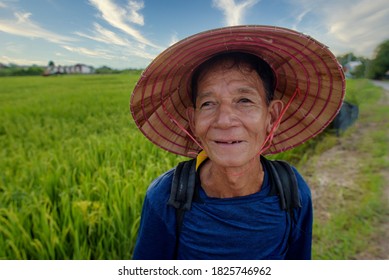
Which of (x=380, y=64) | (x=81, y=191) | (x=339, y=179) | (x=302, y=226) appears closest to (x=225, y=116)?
(x=302, y=226)

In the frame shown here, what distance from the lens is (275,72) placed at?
0.91 meters

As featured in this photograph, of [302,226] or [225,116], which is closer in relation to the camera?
[225,116]

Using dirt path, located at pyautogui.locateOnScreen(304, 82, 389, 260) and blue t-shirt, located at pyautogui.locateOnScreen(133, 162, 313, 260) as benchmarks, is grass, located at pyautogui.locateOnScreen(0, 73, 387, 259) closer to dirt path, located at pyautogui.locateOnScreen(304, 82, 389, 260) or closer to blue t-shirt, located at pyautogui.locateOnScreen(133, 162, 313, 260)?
dirt path, located at pyautogui.locateOnScreen(304, 82, 389, 260)

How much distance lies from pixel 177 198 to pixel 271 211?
0.90ft

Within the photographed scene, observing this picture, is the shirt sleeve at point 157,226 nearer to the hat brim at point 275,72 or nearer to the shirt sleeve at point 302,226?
the hat brim at point 275,72

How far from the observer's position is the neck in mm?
863

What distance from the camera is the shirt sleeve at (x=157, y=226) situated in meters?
0.85

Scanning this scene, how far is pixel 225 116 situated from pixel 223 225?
1.03ft

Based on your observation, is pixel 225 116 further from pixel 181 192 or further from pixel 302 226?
pixel 302 226

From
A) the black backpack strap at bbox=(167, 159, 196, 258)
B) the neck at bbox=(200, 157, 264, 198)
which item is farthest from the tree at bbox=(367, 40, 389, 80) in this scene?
the black backpack strap at bbox=(167, 159, 196, 258)

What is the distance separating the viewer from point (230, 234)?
841 mm

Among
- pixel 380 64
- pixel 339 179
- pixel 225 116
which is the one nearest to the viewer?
pixel 225 116

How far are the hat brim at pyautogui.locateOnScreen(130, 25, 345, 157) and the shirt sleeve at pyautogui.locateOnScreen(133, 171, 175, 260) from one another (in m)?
0.21

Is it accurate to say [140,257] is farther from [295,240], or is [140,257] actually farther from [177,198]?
[295,240]
